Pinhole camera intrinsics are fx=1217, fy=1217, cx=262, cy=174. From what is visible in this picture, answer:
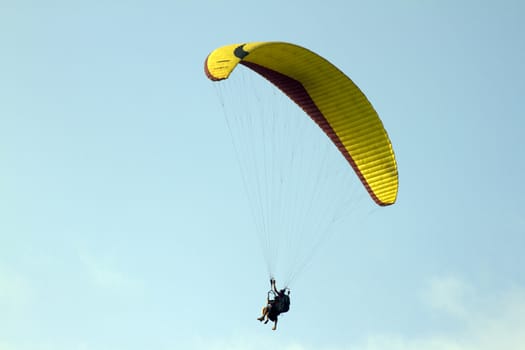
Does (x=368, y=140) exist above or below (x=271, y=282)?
above

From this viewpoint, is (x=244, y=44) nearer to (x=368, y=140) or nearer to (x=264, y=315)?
(x=368, y=140)

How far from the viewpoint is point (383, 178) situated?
35.1m

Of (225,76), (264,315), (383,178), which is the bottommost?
(264,315)

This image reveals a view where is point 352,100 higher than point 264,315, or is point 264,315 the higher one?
point 352,100

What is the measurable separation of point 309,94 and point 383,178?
10.7 ft

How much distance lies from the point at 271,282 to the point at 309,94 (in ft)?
18.7

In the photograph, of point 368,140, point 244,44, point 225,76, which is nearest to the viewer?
point 225,76

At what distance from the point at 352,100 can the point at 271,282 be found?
18.8 feet

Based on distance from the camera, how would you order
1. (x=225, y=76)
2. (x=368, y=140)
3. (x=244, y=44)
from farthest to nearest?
(x=368, y=140), (x=244, y=44), (x=225, y=76)

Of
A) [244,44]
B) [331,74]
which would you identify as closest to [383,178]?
[331,74]

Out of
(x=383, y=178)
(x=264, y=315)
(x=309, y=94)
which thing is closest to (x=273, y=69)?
(x=309, y=94)

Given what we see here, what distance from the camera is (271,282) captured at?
33812 millimetres

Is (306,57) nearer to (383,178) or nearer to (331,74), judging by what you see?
(331,74)

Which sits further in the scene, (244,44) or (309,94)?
(309,94)
